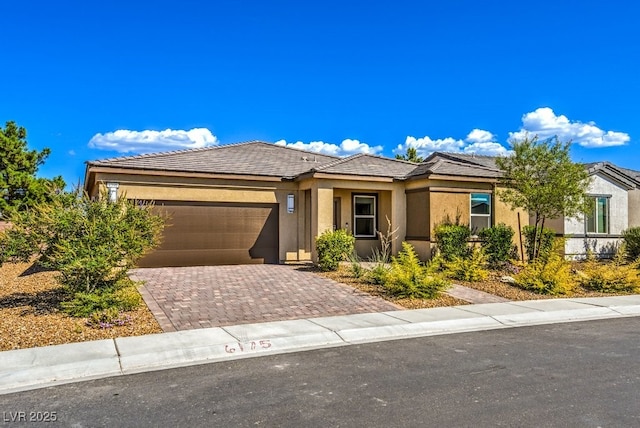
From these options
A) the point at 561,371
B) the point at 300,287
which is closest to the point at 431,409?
the point at 561,371

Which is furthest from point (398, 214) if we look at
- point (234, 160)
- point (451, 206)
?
point (234, 160)

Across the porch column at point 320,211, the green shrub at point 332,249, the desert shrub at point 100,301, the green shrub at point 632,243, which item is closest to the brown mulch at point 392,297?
the green shrub at point 332,249

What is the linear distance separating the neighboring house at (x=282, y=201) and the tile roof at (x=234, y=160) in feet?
0.14

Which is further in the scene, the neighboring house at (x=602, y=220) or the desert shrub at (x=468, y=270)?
the neighboring house at (x=602, y=220)

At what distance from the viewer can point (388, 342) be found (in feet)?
24.8

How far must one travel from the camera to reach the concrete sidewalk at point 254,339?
5945 millimetres

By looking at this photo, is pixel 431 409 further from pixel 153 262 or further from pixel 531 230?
pixel 531 230

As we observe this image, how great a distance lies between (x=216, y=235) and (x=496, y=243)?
9433mm

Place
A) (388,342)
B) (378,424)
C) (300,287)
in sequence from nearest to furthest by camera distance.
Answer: (378,424)
(388,342)
(300,287)

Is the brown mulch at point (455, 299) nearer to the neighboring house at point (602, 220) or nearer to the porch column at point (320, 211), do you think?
the porch column at point (320, 211)

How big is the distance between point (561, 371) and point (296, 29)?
1670cm

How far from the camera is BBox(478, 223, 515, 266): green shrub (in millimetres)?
16094

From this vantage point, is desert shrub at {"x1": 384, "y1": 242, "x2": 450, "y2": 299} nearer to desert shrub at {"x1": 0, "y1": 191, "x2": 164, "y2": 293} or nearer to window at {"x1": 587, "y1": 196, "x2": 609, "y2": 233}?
desert shrub at {"x1": 0, "y1": 191, "x2": 164, "y2": 293}

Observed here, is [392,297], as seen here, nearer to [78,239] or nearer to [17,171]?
[78,239]
